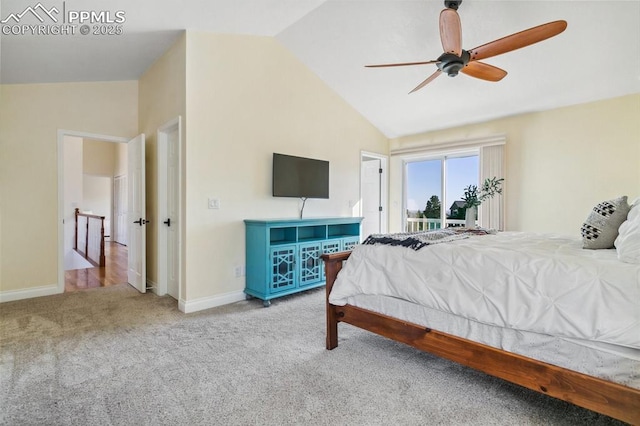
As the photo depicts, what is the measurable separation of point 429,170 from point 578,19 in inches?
115

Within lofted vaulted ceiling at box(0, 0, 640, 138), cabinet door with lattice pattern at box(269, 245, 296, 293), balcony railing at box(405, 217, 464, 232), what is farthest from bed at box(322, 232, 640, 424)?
balcony railing at box(405, 217, 464, 232)

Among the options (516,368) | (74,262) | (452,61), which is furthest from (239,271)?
(74,262)

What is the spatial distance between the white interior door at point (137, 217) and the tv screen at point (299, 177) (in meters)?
1.63

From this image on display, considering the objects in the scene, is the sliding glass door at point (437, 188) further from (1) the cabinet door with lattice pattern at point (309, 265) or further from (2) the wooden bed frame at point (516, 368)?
(2) the wooden bed frame at point (516, 368)

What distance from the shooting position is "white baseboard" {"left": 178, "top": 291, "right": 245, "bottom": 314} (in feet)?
10.3

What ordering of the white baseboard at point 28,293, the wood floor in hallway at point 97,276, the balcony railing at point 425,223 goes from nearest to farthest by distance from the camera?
1. the white baseboard at point 28,293
2. the wood floor in hallway at point 97,276
3. the balcony railing at point 425,223

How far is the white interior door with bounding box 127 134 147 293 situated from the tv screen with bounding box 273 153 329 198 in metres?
1.63

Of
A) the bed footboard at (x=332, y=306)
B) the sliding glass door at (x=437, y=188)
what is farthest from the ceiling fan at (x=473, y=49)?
the sliding glass door at (x=437, y=188)

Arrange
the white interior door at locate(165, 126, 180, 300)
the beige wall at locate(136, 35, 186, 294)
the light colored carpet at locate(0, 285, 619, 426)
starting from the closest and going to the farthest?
1. the light colored carpet at locate(0, 285, 619, 426)
2. the beige wall at locate(136, 35, 186, 294)
3. the white interior door at locate(165, 126, 180, 300)

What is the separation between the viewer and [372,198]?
5863 millimetres

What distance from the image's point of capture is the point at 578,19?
2787 millimetres

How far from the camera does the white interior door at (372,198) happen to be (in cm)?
577

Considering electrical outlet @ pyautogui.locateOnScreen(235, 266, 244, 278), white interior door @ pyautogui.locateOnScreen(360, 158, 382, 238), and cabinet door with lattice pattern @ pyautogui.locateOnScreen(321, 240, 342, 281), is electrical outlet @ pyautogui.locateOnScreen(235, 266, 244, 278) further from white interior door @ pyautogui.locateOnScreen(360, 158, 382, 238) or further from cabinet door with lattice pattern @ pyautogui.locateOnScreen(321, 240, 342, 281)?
white interior door @ pyautogui.locateOnScreen(360, 158, 382, 238)

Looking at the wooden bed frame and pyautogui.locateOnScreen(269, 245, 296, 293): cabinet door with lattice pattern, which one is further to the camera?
pyautogui.locateOnScreen(269, 245, 296, 293): cabinet door with lattice pattern
